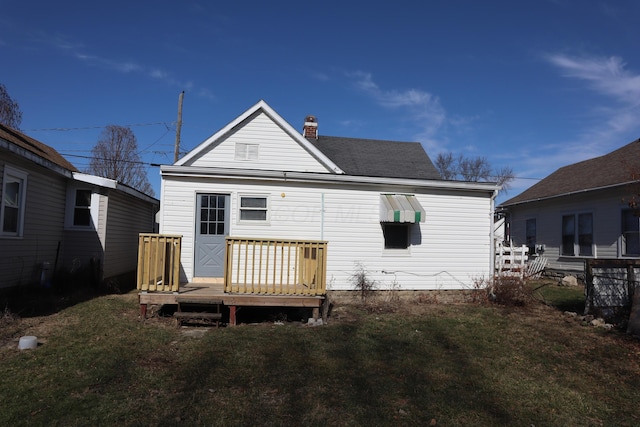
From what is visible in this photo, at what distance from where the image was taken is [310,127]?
1386cm

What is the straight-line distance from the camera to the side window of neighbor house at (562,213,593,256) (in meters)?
13.9

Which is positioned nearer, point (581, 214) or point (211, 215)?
point (211, 215)

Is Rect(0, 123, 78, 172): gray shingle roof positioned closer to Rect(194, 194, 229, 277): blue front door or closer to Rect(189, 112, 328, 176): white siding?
Rect(194, 194, 229, 277): blue front door

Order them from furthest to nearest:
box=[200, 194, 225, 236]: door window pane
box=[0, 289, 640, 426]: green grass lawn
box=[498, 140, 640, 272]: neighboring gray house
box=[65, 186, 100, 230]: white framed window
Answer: box=[498, 140, 640, 272]: neighboring gray house < box=[65, 186, 100, 230]: white framed window < box=[200, 194, 225, 236]: door window pane < box=[0, 289, 640, 426]: green grass lawn

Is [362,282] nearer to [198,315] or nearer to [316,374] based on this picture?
[198,315]

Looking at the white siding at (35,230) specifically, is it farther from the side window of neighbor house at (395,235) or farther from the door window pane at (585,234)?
the door window pane at (585,234)

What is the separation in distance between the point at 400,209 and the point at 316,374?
521cm

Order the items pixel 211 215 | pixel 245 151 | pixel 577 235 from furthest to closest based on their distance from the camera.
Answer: pixel 577 235, pixel 245 151, pixel 211 215

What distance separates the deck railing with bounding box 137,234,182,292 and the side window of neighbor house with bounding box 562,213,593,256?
43.8 feet

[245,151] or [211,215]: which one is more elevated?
[245,151]

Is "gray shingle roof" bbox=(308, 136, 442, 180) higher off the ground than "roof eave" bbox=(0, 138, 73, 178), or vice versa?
"gray shingle roof" bbox=(308, 136, 442, 180)

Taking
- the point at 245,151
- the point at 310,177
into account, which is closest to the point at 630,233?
the point at 310,177

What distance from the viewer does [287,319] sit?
7.98 m

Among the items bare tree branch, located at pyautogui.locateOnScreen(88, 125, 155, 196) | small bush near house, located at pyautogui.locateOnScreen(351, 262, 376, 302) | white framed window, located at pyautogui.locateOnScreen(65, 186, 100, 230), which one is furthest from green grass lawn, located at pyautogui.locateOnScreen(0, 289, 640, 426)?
bare tree branch, located at pyautogui.locateOnScreen(88, 125, 155, 196)
